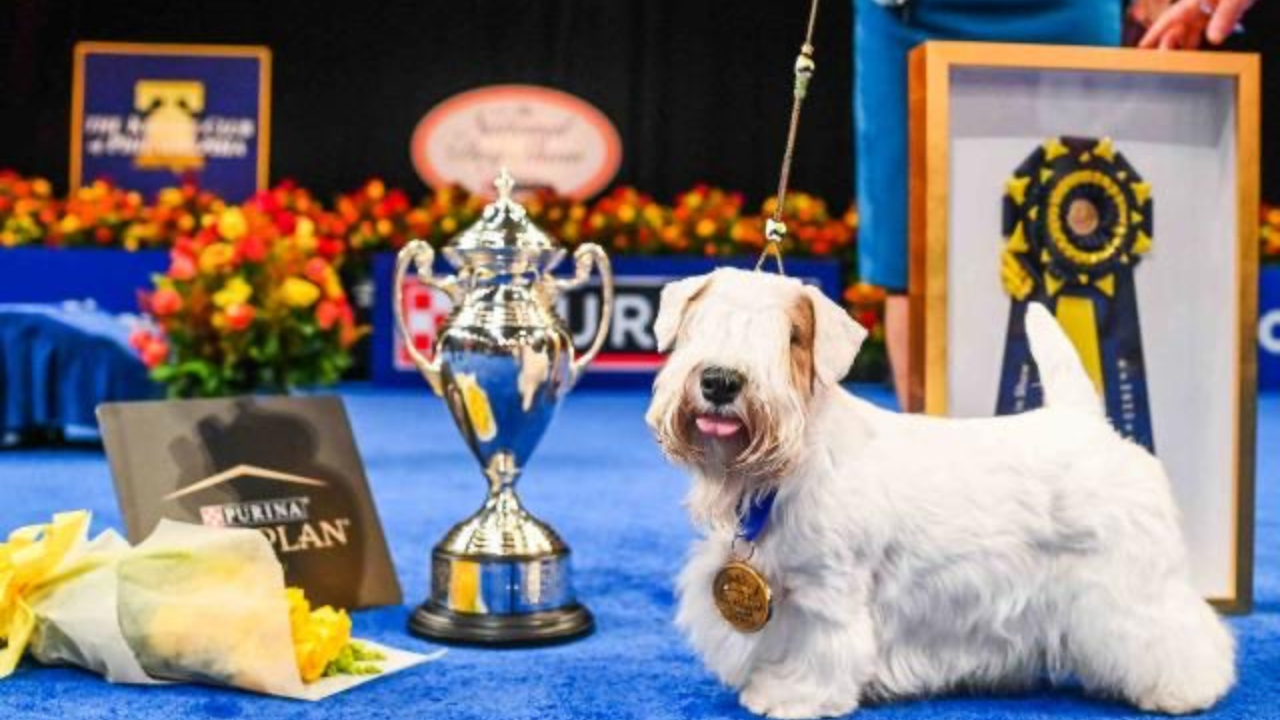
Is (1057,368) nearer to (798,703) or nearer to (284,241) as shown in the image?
(798,703)

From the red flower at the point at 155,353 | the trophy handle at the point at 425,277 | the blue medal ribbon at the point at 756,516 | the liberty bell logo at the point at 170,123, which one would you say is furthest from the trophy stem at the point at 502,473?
the liberty bell logo at the point at 170,123

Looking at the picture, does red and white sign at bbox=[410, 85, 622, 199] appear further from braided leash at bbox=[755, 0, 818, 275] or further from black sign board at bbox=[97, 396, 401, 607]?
braided leash at bbox=[755, 0, 818, 275]

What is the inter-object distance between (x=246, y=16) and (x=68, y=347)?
5.34 meters

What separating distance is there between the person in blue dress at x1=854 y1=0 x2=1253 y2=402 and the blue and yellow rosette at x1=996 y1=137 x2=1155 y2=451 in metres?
0.24

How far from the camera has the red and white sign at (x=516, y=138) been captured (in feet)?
32.8

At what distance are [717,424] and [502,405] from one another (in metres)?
0.85

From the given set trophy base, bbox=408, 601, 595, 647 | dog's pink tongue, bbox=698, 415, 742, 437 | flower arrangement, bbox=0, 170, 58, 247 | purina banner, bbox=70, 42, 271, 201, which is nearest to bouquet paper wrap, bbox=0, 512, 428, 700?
trophy base, bbox=408, 601, 595, 647

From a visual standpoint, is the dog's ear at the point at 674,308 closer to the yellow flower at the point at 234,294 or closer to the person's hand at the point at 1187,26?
the person's hand at the point at 1187,26

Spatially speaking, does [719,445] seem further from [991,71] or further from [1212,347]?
[1212,347]

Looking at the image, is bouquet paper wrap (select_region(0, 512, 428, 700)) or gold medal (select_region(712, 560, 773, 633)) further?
bouquet paper wrap (select_region(0, 512, 428, 700))

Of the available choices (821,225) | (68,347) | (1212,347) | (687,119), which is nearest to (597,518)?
(1212,347)

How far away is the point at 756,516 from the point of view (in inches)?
70.7

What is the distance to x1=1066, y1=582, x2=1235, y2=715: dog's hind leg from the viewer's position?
6.08ft

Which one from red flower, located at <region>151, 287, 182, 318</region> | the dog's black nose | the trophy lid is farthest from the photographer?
red flower, located at <region>151, 287, 182, 318</region>
